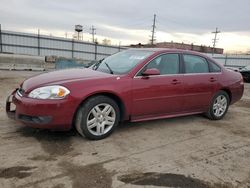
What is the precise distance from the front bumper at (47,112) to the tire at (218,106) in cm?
328

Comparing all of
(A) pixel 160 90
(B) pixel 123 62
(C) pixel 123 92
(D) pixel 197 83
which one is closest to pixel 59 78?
(C) pixel 123 92

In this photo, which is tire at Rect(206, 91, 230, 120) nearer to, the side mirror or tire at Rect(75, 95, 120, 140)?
the side mirror

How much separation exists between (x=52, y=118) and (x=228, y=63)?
38.5 m

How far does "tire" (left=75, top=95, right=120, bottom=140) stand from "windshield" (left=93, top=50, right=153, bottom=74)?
0.68m

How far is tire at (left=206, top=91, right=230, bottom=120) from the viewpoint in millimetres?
5738

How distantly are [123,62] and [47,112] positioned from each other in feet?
5.97

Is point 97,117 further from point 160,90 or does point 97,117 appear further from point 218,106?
point 218,106

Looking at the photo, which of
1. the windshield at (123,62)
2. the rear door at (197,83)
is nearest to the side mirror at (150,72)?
the windshield at (123,62)

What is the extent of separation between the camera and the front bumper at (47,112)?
368 centimetres

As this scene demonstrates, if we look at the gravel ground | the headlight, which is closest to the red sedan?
the headlight

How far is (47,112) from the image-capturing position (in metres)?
3.68

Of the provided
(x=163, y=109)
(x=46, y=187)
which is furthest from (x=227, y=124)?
(x=46, y=187)

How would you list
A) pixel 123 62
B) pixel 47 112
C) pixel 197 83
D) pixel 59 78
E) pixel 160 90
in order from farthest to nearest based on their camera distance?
pixel 197 83 → pixel 123 62 → pixel 160 90 → pixel 59 78 → pixel 47 112

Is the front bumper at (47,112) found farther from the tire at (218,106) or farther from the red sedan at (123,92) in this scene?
the tire at (218,106)
